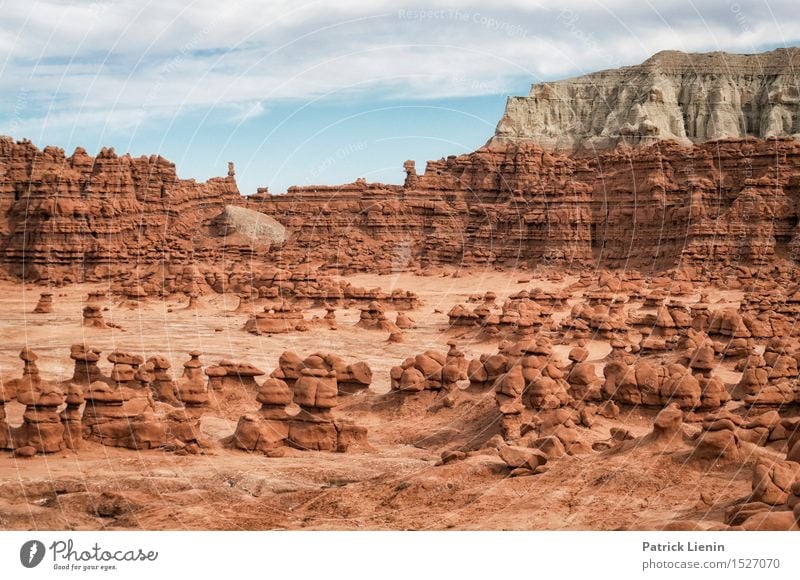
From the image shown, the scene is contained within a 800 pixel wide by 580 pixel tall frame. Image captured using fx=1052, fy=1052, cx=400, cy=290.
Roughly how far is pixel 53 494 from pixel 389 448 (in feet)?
25.9

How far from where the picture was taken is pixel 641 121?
313ft

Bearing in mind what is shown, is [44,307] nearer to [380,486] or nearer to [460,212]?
[380,486]

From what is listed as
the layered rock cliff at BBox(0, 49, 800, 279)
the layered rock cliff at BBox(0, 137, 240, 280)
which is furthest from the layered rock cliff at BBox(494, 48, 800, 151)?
the layered rock cliff at BBox(0, 137, 240, 280)

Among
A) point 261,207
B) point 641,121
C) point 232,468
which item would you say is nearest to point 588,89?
point 641,121

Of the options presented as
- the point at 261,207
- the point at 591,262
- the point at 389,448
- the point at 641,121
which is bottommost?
the point at 389,448

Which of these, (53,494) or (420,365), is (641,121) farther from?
(53,494)
